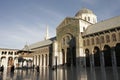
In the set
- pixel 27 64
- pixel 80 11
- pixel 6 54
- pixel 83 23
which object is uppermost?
pixel 80 11

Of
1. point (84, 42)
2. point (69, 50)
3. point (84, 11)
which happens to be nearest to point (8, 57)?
point (69, 50)

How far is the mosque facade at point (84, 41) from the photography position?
27861 millimetres

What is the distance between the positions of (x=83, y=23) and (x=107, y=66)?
13430 millimetres

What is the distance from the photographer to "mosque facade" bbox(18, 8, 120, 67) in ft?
91.4

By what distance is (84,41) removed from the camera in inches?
1320

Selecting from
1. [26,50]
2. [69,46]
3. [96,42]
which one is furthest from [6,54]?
[96,42]

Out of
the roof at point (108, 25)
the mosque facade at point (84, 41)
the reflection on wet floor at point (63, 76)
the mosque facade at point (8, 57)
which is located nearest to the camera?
the reflection on wet floor at point (63, 76)

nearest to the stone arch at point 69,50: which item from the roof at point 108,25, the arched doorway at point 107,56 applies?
the roof at point 108,25

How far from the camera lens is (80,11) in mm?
50594

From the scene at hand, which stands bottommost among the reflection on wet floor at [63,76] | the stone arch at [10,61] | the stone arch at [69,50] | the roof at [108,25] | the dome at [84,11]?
the reflection on wet floor at [63,76]

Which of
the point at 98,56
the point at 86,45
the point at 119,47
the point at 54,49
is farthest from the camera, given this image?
the point at 54,49

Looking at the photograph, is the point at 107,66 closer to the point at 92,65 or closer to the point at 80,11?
the point at 92,65

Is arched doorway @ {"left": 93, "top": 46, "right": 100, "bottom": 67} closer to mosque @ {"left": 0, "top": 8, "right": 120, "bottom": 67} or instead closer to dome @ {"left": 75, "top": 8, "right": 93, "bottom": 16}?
mosque @ {"left": 0, "top": 8, "right": 120, "bottom": 67}

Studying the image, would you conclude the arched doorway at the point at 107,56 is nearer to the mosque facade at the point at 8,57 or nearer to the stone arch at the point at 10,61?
the mosque facade at the point at 8,57
